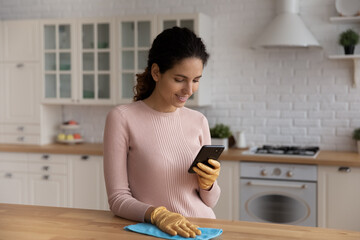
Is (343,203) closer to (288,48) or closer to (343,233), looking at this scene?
(288,48)

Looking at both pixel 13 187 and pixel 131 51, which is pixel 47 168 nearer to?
pixel 13 187

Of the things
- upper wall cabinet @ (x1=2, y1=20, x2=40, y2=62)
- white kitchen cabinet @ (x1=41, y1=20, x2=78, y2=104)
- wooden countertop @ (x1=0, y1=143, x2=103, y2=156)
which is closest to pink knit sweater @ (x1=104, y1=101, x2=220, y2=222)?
wooden countertop @ (x1=0, y1=143, x2=103, y2=156)

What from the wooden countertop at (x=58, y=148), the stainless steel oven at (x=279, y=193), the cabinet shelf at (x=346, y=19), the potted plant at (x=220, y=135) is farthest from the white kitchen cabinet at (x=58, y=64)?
the cabinet shelf at (x=346, y=19)

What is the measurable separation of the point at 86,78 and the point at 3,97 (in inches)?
36.5

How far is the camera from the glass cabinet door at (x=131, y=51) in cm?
483

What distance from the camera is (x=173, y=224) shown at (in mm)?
1780

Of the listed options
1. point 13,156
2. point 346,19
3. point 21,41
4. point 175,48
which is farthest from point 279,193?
point 21,41

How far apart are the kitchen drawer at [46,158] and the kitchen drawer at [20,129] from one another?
291mm

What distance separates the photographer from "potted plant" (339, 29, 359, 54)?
4395mm

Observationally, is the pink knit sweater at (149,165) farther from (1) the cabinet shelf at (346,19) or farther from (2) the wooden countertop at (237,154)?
(1) the cabinet shelf at (346,19)

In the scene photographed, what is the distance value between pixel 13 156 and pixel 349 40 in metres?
3.31

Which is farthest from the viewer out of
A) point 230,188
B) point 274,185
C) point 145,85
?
point 230,188

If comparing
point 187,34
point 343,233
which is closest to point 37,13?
point 187,34

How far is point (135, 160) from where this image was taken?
215cm
